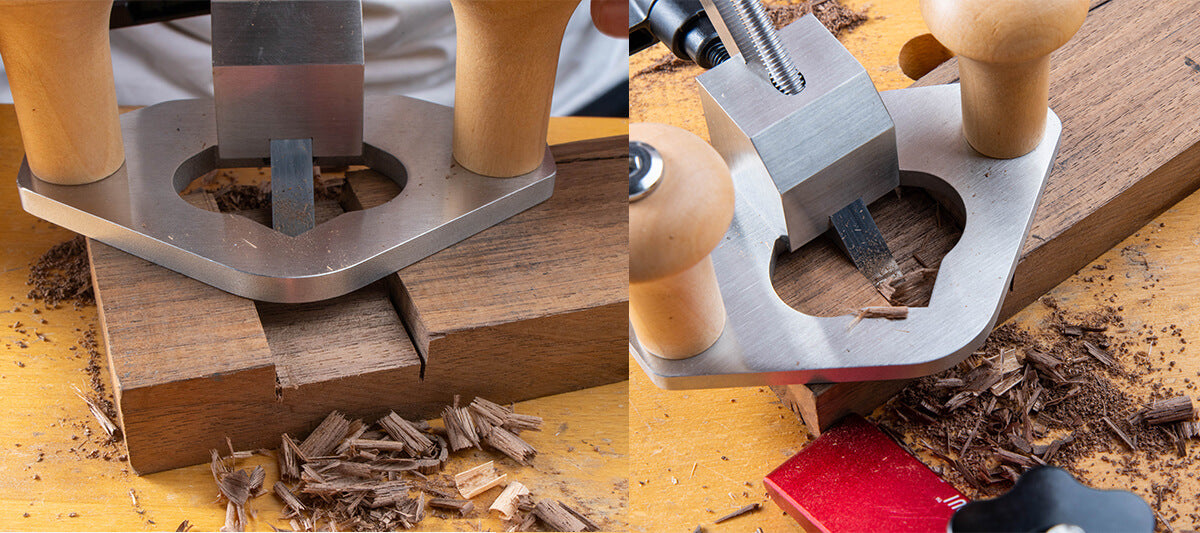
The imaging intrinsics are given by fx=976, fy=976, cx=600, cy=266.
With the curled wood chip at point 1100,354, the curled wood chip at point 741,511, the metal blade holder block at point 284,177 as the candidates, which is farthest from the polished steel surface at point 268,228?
the curled wood chip at point 1100,354

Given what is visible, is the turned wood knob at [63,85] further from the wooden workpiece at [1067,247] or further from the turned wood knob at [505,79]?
the wooden workpiece at [1067,247]

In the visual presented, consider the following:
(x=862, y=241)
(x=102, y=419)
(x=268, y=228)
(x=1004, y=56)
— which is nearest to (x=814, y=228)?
(x=862, y=241)

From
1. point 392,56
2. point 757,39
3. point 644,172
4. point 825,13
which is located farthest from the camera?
point 392,56

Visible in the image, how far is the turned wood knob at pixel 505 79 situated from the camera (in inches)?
23.9

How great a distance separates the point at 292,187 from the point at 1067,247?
0.52 m

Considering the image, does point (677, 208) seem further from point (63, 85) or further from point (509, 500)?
point (63, 85)

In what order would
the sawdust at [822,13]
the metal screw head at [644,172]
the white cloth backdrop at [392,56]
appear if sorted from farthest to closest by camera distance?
1. the white cloth backdrop at [392,56]
2. the sawdust at [822,13]
3. the metal screw head at [644,172]

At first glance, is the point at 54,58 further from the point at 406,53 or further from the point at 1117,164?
the point at 1117,164

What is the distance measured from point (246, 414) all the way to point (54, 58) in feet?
0.81

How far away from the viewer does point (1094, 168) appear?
658mm

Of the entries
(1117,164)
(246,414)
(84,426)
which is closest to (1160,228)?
(1117,164)

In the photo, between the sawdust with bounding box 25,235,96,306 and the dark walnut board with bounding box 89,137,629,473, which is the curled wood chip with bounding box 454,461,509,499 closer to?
the dark walnut board with bounding box 89,137,629,473

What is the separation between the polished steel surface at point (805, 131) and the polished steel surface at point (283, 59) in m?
0.26

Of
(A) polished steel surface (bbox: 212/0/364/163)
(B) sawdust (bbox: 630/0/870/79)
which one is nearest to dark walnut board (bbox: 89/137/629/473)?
(A) polished steel surface (bbox: 212/0/364/163)
